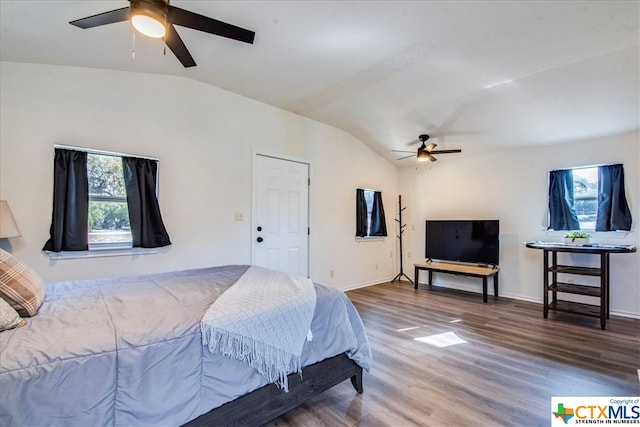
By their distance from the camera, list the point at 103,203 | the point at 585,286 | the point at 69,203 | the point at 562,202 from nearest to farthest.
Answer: the point at 69,203 < the point at 103,203 < the point at 585,286 < the point at 562,202

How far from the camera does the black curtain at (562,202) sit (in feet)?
13.2

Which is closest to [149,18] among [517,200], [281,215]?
[281,215]

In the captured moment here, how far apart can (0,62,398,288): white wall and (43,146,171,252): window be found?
9cm

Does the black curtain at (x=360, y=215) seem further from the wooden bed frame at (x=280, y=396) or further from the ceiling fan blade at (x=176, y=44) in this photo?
the ceiling fan blade at (x=176, y=44)

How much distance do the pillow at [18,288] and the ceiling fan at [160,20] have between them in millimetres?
1386

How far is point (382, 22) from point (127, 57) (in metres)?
2.26

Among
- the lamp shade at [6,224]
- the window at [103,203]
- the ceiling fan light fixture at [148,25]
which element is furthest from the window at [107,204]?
the ceiling fan light fixture at [148,25]

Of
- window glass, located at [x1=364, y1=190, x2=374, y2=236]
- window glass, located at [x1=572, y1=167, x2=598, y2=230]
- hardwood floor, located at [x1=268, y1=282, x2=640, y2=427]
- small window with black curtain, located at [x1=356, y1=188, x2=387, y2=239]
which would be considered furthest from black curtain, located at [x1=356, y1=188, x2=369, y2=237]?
window glass, located at [x1=572, y1=167, x2=598, y2=230]

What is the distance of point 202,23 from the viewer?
178cm

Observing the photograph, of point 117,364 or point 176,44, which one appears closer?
point 117,364

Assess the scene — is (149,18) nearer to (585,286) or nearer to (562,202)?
(562,202)

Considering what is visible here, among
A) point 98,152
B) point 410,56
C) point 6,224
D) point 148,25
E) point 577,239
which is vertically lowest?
point 577,239

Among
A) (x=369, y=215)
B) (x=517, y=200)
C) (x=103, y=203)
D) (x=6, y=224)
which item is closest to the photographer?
(x=6, y=224)

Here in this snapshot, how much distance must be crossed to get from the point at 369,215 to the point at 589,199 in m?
3.06
